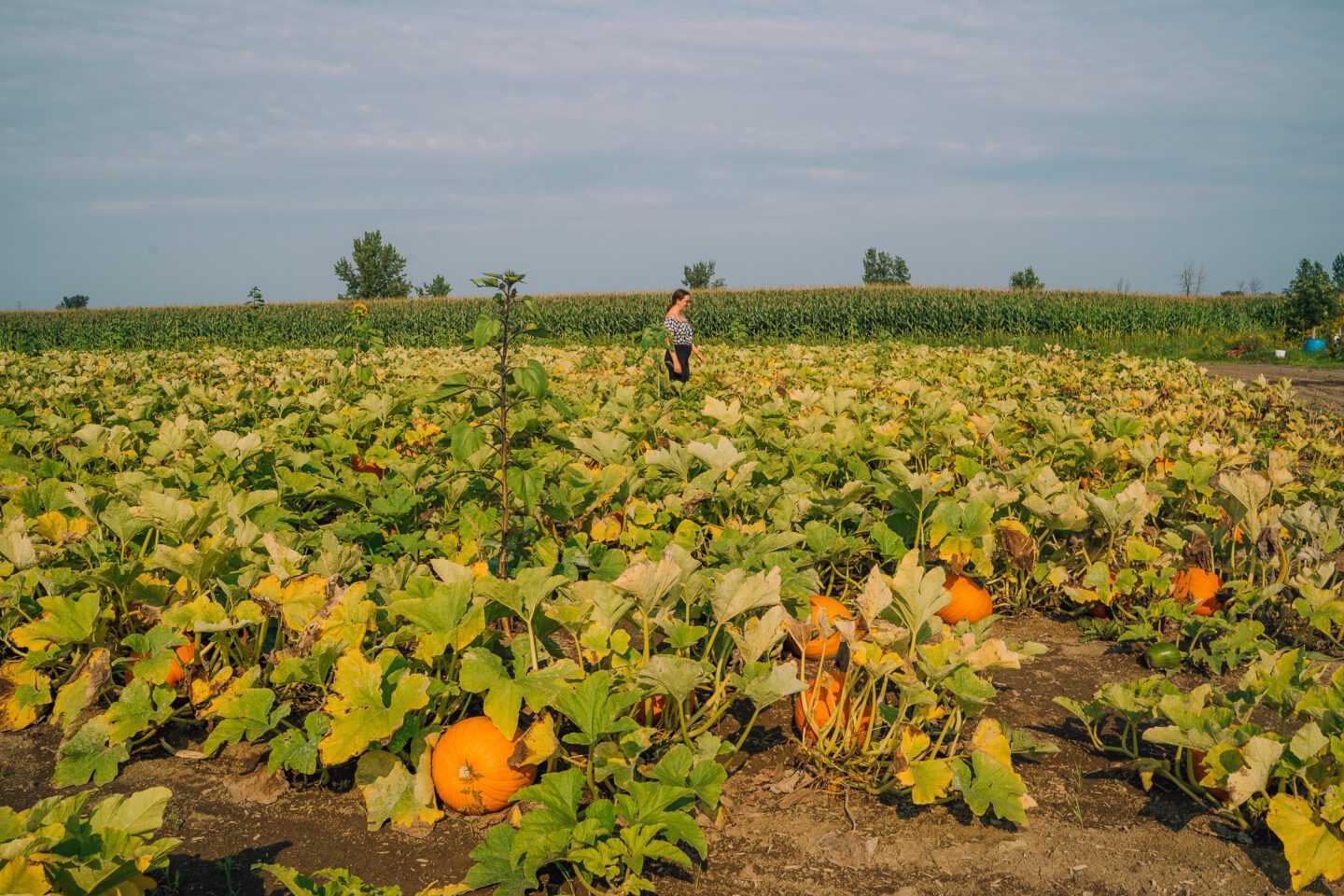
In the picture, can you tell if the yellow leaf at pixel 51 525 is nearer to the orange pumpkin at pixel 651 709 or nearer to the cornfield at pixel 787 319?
the orange pumpkin at pixel 651 709

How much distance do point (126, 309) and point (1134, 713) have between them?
64.0m

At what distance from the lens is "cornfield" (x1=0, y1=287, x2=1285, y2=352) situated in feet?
90.5

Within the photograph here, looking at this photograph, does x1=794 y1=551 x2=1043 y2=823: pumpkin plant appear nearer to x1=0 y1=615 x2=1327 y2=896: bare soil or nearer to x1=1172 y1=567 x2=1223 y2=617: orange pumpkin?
x1=0 y1=615 x2=1327 y2=896: bare soil

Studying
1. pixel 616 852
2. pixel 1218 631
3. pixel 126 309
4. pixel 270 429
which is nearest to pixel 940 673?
pixel 616 852

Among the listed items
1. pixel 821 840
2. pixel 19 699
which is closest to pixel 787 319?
pixel 19 699

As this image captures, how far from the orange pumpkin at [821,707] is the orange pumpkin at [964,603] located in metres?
0.97

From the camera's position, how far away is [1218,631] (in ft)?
11.4

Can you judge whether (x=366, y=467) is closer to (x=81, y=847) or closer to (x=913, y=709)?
(x=913, y=709)

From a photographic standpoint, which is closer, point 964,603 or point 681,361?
point 964,603

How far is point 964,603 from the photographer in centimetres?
359

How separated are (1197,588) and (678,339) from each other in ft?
24.6

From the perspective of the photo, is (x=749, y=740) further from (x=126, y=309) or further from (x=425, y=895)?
(x=126, y=309)

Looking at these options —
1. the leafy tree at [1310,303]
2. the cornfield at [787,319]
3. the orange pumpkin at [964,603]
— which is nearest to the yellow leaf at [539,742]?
the orange pumpkin at [964,603]

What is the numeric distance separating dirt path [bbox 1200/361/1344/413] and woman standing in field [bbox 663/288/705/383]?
595 cm
